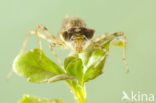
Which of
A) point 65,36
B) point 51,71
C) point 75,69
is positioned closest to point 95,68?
point 75,69

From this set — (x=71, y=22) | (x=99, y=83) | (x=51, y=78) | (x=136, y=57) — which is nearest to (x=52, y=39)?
(x=71, y=22)

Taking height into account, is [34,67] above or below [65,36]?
above

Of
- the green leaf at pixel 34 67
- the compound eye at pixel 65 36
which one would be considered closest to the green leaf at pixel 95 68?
the green leaf at pixel 34 67

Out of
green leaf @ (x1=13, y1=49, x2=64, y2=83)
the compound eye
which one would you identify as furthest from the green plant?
the compound eye

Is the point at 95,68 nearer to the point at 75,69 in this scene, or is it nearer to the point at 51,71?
the point at 75,69

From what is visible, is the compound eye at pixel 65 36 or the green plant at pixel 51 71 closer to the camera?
the green plant at pixel 51 71

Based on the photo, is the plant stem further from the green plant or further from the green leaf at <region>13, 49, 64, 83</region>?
the green leaf at <region>13, 49, 64, 83</region>

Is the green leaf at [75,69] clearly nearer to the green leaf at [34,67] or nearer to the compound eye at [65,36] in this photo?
the green leaf at [34,67]

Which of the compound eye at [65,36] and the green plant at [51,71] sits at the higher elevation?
the green plant at [51,71]
